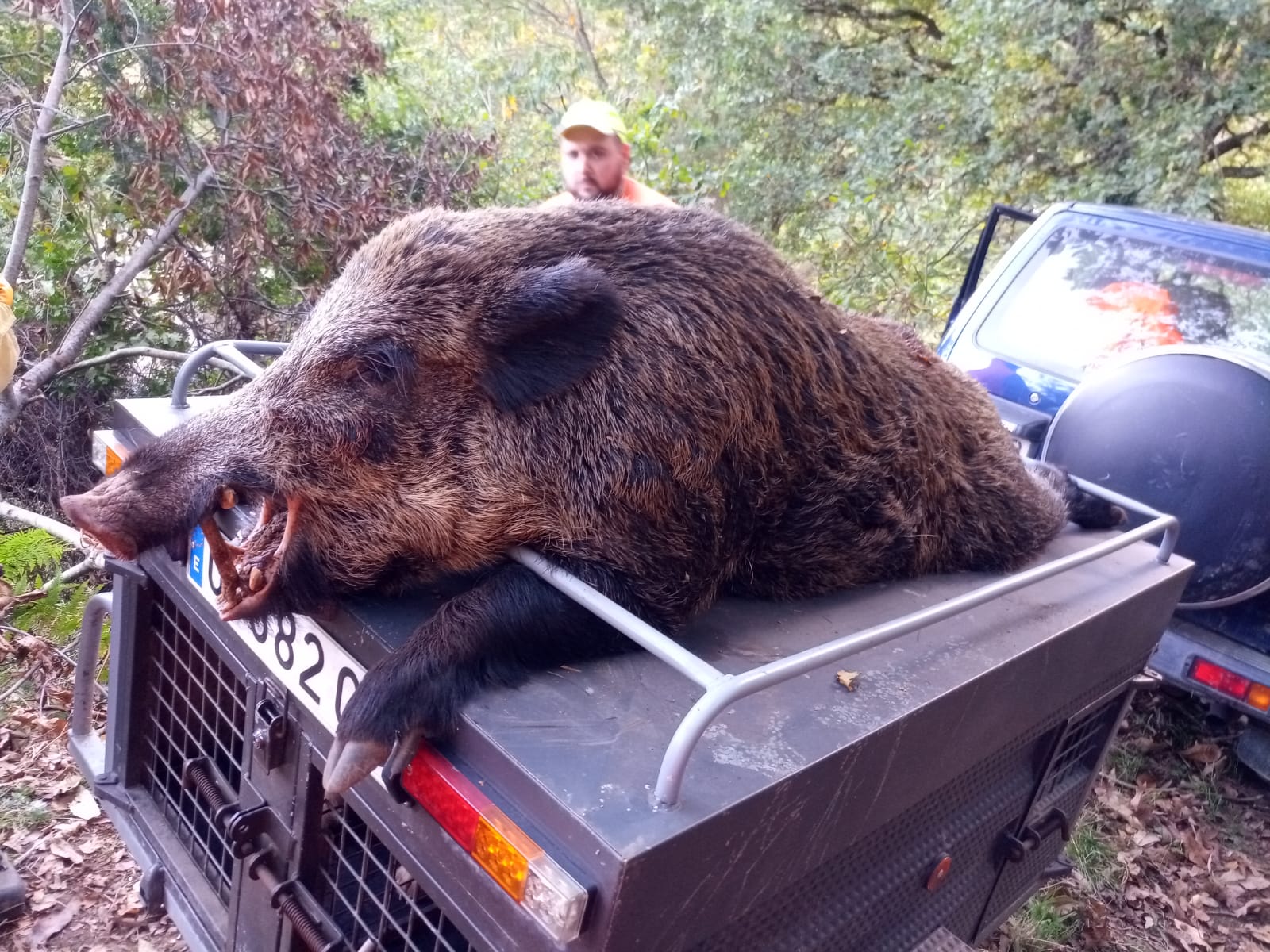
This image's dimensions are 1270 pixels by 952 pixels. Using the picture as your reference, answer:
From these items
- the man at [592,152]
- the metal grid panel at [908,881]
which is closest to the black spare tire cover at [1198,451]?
the metal grid panel at [908,881]

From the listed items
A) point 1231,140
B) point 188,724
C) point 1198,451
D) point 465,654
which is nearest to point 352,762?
point 465,654

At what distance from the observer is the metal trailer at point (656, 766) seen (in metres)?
1.40

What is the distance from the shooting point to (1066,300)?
492cm

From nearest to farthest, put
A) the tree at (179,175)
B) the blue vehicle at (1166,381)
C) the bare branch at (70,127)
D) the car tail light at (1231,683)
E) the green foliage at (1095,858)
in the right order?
the blue vehicle at (1166,381) → the car tail light at (1231,683) → the green foliage at (1095,858) → the bare branch at (70,127) → the tree at (179,175)

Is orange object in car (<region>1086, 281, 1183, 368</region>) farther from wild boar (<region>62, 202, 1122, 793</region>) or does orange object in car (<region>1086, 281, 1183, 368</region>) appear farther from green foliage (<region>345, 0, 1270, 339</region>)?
green foliage (<region>345, 0, 1270, 339</region>)

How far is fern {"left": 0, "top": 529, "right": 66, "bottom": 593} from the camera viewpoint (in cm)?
421

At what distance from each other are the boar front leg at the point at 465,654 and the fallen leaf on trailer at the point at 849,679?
1.38ft

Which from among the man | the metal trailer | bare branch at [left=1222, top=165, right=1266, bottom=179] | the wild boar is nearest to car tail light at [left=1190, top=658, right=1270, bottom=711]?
the metal trailer

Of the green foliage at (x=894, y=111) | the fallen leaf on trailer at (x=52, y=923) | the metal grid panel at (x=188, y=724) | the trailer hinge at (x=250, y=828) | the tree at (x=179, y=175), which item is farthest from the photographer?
the green foliage at (x=894, y=111)

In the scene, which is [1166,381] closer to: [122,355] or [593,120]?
[593,120]

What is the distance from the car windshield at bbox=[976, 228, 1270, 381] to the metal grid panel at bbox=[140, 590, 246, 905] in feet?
12.9

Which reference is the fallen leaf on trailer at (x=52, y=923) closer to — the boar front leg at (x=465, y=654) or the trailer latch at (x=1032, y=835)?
the boar front leg at (x=465, y=654)

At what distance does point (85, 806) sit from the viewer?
3521 mm

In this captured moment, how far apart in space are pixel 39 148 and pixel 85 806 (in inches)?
135
